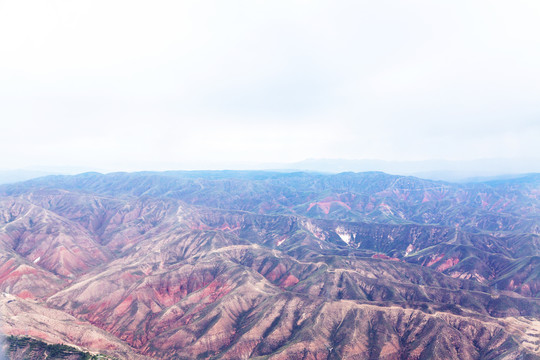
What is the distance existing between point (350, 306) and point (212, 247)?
92388mm

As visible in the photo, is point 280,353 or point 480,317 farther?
point 480,317

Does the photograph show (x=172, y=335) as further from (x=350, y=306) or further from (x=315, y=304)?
(x=350, y=306)

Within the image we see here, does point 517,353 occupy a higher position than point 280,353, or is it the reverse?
point 517,353

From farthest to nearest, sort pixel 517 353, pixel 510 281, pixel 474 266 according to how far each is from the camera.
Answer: pixel 474 266 → pixel 510 281 → pixel 517 353

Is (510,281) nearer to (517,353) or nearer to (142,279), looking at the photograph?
(517,353)

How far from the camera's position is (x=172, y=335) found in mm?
97375

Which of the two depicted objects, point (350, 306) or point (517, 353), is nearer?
point (517, 353)

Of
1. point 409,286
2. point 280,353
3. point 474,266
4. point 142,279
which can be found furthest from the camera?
point 474,266

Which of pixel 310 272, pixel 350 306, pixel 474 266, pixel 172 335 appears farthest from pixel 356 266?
pixel 172 335

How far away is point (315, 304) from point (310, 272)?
3994 centimetres

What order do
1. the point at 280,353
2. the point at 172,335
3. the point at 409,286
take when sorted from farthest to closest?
the point at 409,286, the point at 172,335, the point at 280,353

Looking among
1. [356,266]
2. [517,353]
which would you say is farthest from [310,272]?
[517,353]

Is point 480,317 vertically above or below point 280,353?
above

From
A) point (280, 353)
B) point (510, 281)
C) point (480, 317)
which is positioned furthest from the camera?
point (510, 281)
